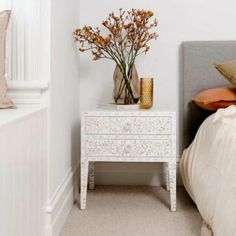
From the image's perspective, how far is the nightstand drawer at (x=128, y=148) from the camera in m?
2.11

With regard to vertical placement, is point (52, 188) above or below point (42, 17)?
below

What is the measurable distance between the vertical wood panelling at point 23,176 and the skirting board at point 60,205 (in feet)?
0.15

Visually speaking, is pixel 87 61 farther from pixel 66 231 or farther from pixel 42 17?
pixel 66 231

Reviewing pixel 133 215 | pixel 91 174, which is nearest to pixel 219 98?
pixel 133 215

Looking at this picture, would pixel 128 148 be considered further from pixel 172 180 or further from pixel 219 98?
pixel 219 98

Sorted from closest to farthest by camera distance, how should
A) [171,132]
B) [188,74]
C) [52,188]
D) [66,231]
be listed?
[52,188]
[66,231]
[171,132]
[188,74]

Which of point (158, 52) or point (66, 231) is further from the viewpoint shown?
point (158, 52)

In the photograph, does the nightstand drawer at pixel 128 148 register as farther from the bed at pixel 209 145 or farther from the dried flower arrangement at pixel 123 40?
the dried flower arrangement at pixel 123 40

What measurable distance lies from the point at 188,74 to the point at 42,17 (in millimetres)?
1188

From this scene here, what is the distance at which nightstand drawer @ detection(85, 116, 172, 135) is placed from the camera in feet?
6.92

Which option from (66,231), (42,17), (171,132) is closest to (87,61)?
(171,132)

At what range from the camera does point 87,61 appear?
2.66 metres

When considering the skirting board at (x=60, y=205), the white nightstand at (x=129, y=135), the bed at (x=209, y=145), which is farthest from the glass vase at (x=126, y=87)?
the skirting board at (x=60, y=205)

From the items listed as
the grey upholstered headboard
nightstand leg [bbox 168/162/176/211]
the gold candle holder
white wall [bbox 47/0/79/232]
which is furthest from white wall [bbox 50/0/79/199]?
the grey upholstered headboard
